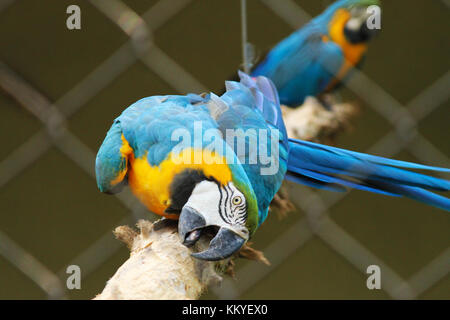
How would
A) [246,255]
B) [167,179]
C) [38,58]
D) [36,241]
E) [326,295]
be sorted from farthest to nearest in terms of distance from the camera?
[326,295]
[36,241]
[38,58]
[246,255]
[167,179]

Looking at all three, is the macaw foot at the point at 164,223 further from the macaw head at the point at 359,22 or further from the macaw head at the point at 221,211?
the macaw head at the point at 359,22

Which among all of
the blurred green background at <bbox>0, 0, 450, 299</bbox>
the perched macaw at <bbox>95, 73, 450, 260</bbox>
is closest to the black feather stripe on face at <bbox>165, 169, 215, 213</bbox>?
the perched macaw at <bbox>95, 73, 450, 260</bbox>

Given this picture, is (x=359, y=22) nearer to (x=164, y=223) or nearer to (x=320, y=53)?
(x=320, y=53)

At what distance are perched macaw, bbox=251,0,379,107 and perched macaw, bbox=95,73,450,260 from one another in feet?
2.12

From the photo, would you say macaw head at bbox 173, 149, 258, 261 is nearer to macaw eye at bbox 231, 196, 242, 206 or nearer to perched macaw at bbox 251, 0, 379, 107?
macaw eye at bbox 231, 196, 242, 206

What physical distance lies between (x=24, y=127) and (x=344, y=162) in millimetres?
1036

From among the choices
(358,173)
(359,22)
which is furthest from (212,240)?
(359,22)

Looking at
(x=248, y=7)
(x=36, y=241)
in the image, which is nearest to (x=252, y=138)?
(x=248, y=7)

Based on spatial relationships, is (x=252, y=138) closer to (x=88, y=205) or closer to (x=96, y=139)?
(x=96, y=139)

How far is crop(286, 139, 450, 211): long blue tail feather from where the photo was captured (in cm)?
118

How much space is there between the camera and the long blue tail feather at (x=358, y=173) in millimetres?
1176

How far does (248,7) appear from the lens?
205cm

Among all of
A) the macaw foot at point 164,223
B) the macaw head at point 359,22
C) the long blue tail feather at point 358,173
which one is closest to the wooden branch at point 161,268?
the macaw foot at point 164,223

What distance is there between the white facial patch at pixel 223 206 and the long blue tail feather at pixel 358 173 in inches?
13.1
